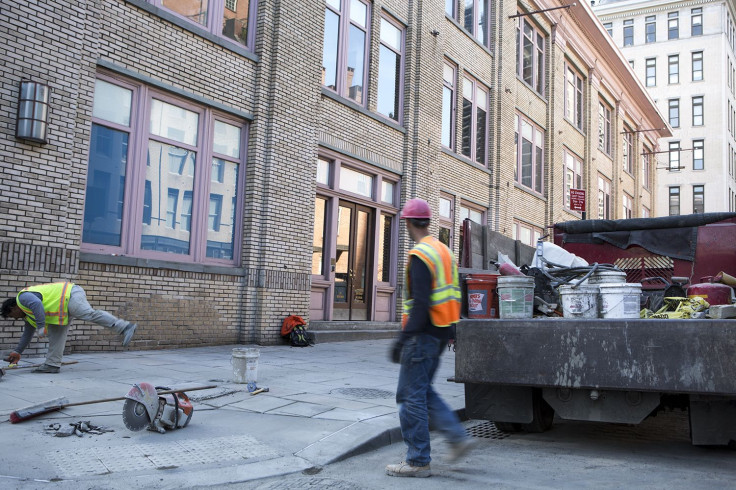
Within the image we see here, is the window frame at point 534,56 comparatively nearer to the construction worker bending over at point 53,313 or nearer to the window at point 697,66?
the construction worker bending over at point 53,313

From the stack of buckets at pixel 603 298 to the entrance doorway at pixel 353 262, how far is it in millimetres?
8672

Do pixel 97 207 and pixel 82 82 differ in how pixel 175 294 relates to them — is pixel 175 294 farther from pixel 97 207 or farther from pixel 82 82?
pixel 82 82

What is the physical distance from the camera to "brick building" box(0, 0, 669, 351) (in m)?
8.61

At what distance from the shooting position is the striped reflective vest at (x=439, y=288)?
4.52 m

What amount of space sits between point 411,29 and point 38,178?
1021cm

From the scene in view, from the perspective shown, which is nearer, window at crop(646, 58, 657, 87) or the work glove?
the work glove

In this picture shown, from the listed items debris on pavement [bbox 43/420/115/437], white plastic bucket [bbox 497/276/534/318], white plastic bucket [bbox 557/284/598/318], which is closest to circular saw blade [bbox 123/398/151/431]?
debris on pavement [bbox 43/420/115/437]

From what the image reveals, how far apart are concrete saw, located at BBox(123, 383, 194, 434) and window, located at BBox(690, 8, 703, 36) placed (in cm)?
5508

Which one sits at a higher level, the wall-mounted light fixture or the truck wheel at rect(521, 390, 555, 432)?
the wall-mounted light fixture

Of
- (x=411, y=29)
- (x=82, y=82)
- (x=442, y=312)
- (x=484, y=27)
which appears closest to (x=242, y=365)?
(x=442, y=312)

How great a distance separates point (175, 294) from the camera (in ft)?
33.4

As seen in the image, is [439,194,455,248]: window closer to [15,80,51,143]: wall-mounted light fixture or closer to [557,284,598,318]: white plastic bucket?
[15,80,51,143]: wall-mounted light fixture

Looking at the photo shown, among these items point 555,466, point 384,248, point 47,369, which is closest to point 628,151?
point 384,248

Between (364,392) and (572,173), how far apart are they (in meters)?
21.6
